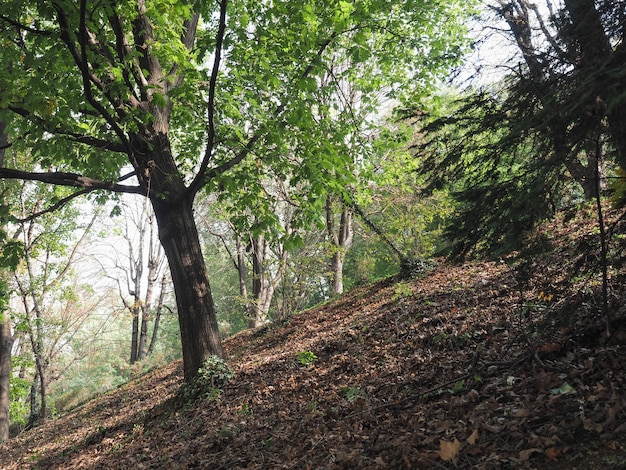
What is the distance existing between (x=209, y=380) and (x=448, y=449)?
4376 millimetres

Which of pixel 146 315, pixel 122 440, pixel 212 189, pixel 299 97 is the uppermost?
pixel 299 97

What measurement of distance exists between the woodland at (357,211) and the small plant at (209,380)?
0.03 meters

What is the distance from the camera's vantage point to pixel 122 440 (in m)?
5.99

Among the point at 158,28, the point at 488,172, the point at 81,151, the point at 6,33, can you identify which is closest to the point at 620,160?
the point at 488,172

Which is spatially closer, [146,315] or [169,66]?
[169,66]

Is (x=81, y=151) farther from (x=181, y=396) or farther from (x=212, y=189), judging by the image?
(x=181, y=396)

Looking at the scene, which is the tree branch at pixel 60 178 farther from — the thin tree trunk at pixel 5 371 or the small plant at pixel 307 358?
the thin tree trunk at pixel 5 371

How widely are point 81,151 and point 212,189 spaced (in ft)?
7.01

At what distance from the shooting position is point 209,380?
245 inches

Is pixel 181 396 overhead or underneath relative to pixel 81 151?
underneath

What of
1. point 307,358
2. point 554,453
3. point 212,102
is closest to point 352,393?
point 307,358

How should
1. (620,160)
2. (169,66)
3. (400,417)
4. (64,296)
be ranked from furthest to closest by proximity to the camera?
1. (64,296)
2. (169,66)
3. (400,417)
4. (620,160)

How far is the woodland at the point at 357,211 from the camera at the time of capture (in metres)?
2.59

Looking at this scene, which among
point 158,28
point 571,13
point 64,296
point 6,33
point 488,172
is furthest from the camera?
point 64,296
